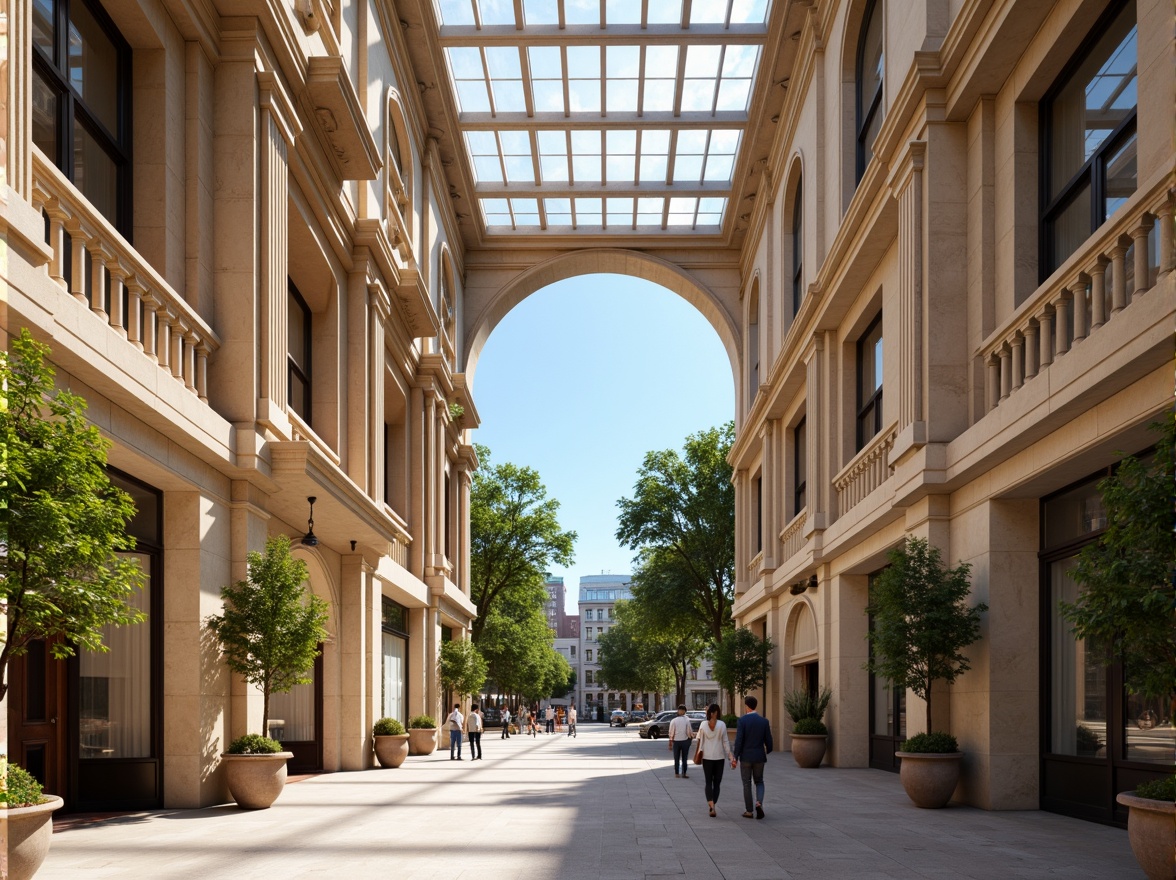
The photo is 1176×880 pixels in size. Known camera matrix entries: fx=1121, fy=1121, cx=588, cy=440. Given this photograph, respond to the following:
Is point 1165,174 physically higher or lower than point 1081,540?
higher

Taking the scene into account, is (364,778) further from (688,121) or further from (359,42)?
(688,121)

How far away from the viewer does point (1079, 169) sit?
1355 centimetres

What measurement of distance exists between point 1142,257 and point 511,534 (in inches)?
1966

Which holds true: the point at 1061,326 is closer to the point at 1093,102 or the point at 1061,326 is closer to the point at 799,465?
the point at 1093,102

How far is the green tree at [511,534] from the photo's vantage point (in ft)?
194

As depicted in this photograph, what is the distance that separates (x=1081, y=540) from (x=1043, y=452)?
1.17 m

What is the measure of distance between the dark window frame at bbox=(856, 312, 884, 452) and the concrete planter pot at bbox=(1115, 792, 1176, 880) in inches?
533

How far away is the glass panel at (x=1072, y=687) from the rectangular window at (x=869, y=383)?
28.1 ft

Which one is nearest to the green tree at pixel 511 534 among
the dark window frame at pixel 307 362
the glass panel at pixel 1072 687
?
the dark window frame at pixel 307 362

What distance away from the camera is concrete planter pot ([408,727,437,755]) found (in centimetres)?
3014

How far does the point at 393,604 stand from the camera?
30.0 meters

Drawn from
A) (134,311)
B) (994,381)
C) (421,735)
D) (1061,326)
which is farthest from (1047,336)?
(421,735)

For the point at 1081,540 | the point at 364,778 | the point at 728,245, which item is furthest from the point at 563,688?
the point at 1081,540

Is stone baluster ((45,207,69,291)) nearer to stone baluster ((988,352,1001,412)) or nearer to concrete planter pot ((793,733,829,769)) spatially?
stone baluster ((988,352,1001,412))
